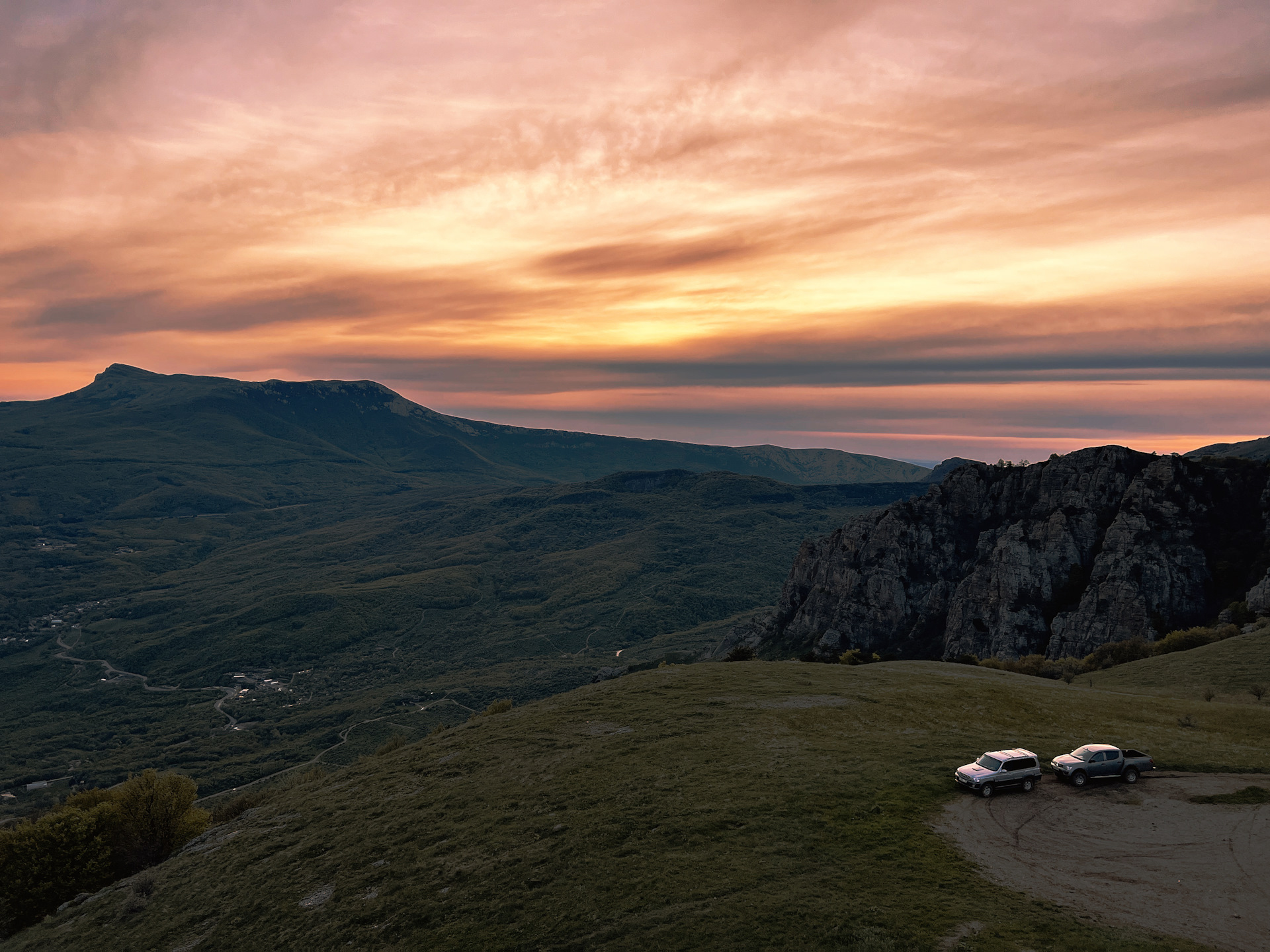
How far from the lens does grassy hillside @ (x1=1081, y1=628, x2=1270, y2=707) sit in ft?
235

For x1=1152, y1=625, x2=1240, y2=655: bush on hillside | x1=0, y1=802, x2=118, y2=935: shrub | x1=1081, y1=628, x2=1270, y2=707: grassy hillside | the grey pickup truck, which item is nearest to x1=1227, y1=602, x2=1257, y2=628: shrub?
x1=1152, y1=625, x2=1240, y2=655: bush on hillside

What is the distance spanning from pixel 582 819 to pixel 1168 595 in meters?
152

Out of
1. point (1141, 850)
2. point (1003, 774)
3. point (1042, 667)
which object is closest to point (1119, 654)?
point (1042, 667)

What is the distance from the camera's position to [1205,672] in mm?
77000

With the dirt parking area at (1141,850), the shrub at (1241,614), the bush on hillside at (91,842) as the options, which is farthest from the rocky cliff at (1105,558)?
the bush on hillside at (91,842)

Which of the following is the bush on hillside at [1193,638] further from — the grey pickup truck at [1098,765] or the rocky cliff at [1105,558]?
the grey pickup truck at [1098,765]

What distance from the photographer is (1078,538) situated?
16488 centimetres

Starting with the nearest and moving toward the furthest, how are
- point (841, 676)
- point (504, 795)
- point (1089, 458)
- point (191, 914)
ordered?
point (191, 914) < point (504, 795) < point (841, 676) < point (1089, 458)

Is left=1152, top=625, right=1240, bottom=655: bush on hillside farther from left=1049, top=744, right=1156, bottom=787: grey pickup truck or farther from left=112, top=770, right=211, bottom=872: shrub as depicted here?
left=112, top=770, right=211, bottom=872: shrub

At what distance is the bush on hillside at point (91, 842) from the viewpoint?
5931cm

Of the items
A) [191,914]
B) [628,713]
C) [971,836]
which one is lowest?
[191,914]

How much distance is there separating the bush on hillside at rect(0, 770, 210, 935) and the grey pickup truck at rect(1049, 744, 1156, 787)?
7690 centimetres

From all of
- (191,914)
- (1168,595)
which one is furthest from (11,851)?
(1168,595)

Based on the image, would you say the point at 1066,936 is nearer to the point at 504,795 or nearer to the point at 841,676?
the point at 504,795
